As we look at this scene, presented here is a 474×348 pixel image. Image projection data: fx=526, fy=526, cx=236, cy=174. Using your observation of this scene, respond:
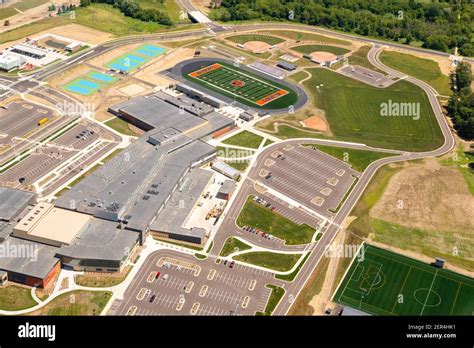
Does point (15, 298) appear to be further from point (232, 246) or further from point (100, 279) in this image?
point (232, 246)

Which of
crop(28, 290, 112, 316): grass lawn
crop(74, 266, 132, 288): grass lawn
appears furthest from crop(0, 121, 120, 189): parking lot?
crop(28, 290, 112, 316): grass lawn

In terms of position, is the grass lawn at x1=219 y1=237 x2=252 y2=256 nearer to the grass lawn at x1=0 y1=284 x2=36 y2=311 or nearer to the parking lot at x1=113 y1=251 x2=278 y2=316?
the parking lot at x1=113 y1=251 x2=278 y2=316

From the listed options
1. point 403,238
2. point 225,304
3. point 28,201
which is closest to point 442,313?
point 403,238

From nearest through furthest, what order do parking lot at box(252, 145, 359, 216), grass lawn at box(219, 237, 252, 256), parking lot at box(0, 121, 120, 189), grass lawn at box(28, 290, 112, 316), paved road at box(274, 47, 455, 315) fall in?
grass lawn at box(28, 290, 112, 316), paved road at box(274, 47, 455, 315), grass lawn at box(219, 237, 252, 256), parking lot at box(0, 121, 120, 189), parking lot at box(252, 145, 359, 216)

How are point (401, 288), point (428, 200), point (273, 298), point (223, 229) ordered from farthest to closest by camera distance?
point (428, 200), point (223, 229), point (401, 288), point (273, 298)

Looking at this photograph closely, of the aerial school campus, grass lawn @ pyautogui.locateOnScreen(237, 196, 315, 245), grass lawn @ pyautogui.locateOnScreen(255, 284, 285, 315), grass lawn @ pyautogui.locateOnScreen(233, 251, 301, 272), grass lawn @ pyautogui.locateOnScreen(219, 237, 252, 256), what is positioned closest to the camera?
grass lawn @ pyautogui.locateOnScreen(255, 284, 285, 315)

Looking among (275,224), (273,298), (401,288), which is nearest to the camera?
(273,298)

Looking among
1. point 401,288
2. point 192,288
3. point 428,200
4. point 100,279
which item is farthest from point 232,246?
point 428,200
